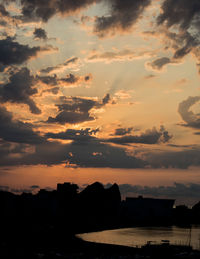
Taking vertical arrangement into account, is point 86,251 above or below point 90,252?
below

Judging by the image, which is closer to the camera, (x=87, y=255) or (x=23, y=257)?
(x=23, y=257)

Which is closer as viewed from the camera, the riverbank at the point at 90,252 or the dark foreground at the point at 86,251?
the riverbank at the point at 90,252

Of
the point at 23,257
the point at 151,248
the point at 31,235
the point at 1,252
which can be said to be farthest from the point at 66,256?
the point at 31,235

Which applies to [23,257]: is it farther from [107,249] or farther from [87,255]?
[107,249]

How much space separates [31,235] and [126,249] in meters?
60.5

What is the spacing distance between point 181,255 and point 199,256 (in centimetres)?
625

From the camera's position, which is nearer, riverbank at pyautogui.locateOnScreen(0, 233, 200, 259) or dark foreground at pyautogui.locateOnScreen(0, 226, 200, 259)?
riverbank at pyautogui.locateOnScreen(0, 233, 200, 259)

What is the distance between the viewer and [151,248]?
134000 millimetres

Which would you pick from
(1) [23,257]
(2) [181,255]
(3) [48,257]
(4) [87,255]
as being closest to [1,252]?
(1) [23,257]

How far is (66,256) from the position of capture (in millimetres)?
114250

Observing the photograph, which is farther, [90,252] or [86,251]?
[86,251]

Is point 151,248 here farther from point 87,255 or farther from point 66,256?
point 66,256

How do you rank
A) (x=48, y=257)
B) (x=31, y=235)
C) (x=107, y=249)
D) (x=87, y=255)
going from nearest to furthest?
(x=48, y=257) → (x=87, y=255) → (x=107, y=249) → (x=31, y=235)

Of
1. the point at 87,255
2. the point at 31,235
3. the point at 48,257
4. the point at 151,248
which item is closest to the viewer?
the point at 48,257
